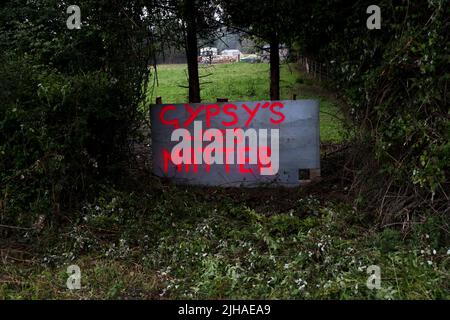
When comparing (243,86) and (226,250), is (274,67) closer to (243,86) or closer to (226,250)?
(226,250)

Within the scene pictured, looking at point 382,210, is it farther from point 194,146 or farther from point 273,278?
point 194,146

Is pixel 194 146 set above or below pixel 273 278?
above

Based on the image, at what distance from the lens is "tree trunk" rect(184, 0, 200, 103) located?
7305 millimetres

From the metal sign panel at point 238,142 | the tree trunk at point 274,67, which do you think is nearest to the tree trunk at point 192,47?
the metal sign panel at point 238,142

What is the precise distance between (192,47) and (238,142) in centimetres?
177

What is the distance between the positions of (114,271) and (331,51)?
3948mm

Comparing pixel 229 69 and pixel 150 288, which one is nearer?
pixel 150 288

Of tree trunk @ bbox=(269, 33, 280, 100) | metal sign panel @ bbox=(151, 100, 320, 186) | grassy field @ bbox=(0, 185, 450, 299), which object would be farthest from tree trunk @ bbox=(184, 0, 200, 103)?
grassy field @ bbox=(0, 185, 450, 299)

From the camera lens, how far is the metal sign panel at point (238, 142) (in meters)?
6.81

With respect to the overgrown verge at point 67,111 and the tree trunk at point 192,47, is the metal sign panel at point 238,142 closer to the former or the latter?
the overgrown verge at point 67,111

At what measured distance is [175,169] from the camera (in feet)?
23.3

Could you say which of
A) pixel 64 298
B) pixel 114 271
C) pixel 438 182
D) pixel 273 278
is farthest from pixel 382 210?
pixel 64 298

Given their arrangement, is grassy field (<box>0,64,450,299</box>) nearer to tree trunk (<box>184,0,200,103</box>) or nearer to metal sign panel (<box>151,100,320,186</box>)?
metal sign panel (<box>151,100,320,186</box>)

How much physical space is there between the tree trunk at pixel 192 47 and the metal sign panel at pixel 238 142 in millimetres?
961
